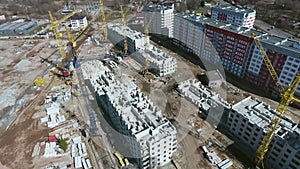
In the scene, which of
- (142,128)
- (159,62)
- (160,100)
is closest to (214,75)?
(159,62)

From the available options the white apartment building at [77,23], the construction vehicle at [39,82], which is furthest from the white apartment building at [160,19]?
the construction vehicle at [39,82]

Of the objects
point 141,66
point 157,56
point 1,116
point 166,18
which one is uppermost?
point 166,18

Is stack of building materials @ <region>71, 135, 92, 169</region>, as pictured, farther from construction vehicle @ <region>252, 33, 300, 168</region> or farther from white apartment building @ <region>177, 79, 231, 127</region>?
construction vehicle @ <region>252, 33, 300, 168</region>

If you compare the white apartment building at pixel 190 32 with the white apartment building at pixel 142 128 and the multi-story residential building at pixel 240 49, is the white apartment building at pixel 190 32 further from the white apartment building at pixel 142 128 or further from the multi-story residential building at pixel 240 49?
the white apartment building at pixel 142 128

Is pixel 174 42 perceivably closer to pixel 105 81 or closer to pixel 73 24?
pixel 105 81

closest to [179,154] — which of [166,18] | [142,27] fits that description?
[166,18]

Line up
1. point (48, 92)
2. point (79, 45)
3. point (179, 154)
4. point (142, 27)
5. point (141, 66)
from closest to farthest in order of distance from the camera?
point (179, 154), point (48, 92), point (141, 66), point (79, 45), point (142, 27)

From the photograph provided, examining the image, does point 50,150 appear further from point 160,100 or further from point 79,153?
point 160,100

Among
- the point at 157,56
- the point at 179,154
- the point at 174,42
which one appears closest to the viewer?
the point at 179,154
